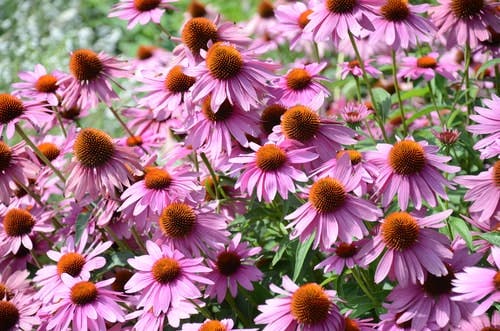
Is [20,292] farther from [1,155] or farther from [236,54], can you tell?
[236,54]

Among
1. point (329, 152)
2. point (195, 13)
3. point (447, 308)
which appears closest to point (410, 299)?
point (447, 308)

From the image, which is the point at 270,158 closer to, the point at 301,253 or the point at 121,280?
the point at 301,253

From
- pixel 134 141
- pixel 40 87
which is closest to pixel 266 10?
pixel 134 141

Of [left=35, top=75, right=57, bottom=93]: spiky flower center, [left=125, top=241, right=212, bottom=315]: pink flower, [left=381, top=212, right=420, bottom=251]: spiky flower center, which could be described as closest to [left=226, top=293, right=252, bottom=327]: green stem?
[left=125, top=241, right=212, bottom=315]: pink flower

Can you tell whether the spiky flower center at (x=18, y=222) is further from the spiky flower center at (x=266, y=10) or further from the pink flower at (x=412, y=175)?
the spiky flower center at (x=266, y=10)

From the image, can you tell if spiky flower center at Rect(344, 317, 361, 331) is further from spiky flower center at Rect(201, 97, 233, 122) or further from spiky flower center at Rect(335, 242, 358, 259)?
spiky flower center at Rect(201, 97, 233, 122)
